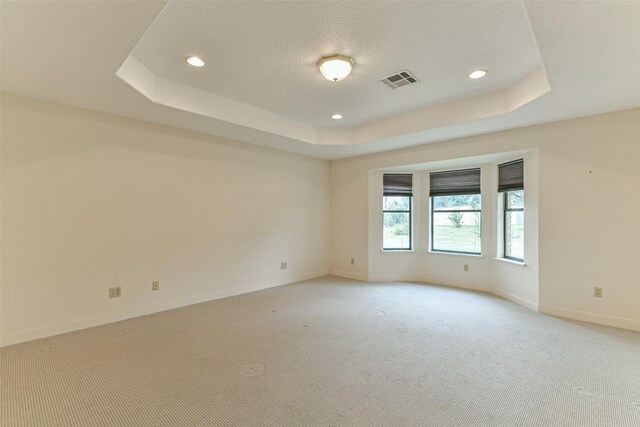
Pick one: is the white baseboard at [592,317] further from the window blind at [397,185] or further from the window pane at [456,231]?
the window blind at [397,185]

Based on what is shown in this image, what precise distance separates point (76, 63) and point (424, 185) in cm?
526

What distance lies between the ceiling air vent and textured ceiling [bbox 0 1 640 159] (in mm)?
105

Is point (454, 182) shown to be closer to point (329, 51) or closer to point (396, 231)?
point (396, 231)

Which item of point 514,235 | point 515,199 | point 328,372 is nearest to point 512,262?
point 514,235

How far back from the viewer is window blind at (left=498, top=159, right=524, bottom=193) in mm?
4312

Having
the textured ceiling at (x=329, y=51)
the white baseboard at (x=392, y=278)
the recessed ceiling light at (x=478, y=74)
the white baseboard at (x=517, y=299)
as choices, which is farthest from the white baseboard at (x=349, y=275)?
the recessed ceiling light at (x=478, y=74)

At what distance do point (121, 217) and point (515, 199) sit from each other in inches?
A: 224

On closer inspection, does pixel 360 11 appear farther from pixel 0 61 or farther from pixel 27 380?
pixel 27 380

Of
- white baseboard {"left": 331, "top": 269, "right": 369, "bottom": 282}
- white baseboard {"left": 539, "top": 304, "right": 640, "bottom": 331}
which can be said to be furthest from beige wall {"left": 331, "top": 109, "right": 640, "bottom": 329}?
white baseboard {"left": 331, "top": 269, "right": 369, "bottom": 282}

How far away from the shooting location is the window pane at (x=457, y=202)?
5148 millimetres

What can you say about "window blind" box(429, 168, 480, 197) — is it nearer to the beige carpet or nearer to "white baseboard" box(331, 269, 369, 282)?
"white baseboard" box(331, 269, 369, 282)

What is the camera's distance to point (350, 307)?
4.05 m

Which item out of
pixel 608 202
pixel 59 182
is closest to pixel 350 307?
pixel 608 202

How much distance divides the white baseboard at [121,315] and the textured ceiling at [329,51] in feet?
8.04
